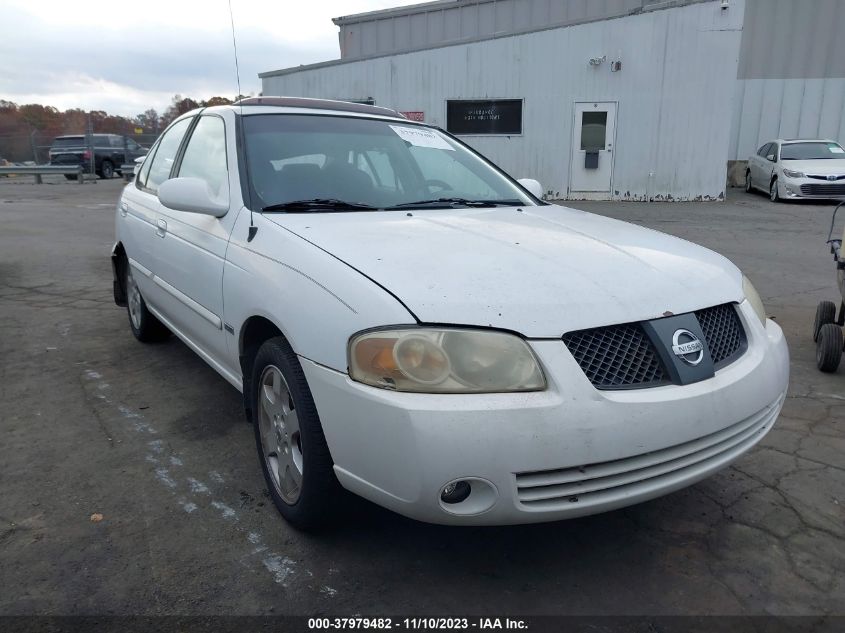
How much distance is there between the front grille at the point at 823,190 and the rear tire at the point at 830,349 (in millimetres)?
11654

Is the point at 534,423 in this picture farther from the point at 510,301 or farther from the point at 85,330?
the point at 85,330

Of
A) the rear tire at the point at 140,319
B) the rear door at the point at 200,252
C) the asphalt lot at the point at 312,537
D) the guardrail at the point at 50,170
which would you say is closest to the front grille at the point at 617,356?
the asphalt lot at the point at 312,537

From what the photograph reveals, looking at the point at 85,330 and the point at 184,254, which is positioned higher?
the point at 184,254

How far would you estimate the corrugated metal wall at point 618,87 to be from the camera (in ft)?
47.4

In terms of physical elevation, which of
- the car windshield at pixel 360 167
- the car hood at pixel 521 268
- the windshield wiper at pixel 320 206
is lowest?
the car hood at pixel 521 268

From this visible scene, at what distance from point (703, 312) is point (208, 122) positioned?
8.93ft

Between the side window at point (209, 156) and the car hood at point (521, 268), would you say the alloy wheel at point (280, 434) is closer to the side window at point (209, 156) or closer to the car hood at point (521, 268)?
the car hood at point (521, 268)

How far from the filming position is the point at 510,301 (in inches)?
78.7

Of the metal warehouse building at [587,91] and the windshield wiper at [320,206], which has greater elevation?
the metal warehouse building at [587,91]

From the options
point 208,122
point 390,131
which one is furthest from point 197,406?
point 390,131

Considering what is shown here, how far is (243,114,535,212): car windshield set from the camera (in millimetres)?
2980

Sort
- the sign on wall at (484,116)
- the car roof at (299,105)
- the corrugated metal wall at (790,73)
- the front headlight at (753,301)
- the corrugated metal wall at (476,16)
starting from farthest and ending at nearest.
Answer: the corrugated metal wall at (476,16) → the corrugated metal wall at (790,73) → the sign on wall at (484,116) → the car roof at (299,105) → the front headlight at (753,301)

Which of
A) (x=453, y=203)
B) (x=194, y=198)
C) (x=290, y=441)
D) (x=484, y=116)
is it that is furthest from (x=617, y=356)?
(x=484, y=116)

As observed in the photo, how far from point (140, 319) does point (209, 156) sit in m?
1.78
